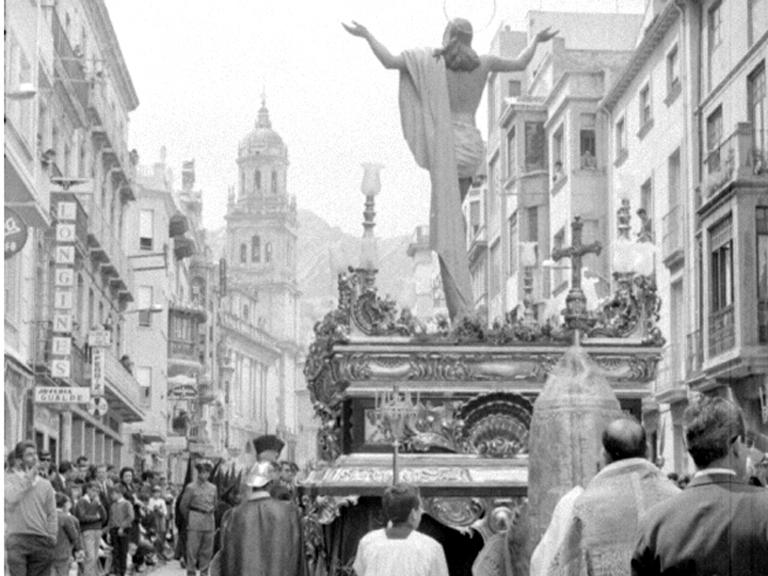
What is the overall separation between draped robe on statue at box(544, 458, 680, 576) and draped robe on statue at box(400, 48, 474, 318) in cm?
689

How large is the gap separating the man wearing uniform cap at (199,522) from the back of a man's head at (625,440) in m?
14.5

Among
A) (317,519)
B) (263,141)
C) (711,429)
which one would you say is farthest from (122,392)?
(711,429)

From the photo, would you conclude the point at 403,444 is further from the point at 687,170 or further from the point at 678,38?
the point at 678,38

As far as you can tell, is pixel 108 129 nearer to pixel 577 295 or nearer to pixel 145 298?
pixel 145 298

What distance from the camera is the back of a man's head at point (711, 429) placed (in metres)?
5.84

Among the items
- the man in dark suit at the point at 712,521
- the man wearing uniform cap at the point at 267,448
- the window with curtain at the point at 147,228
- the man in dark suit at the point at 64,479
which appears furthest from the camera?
the window with curtain at the point at 147,228

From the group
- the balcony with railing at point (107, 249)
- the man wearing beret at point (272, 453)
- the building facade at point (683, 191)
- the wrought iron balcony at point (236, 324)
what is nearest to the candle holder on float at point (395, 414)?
the man wearing beret at point (272, 453)

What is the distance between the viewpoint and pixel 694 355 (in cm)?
2006

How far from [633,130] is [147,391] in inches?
1218

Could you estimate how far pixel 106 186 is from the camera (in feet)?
143

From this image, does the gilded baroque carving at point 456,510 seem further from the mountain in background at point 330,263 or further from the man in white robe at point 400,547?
the man in white robe at point 400,547

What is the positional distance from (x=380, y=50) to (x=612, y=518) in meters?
7.14

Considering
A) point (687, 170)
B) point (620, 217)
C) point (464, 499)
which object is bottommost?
point (464, 499)

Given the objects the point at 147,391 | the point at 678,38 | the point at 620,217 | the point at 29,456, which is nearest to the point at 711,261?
the point at 678,38
